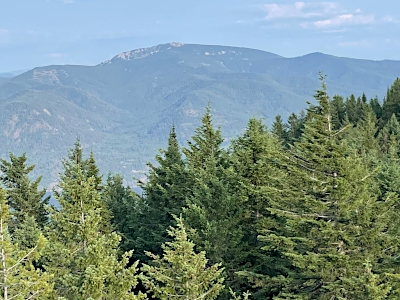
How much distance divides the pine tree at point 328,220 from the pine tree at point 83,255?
210 inches

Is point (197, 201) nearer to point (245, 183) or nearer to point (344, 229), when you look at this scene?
point (245, 183)

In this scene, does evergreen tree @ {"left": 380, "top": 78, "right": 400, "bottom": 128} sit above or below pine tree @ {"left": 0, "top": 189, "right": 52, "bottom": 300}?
Result: above

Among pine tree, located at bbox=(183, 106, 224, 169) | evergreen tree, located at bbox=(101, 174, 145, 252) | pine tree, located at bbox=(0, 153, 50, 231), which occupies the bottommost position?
evergreen tree, located at bbox=(101, 174, 145, 252)

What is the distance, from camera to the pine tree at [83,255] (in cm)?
1390

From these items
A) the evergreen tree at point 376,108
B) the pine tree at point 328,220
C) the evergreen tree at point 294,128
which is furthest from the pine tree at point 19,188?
the evergreen tree at point 376,108

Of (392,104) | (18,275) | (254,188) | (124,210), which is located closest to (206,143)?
(254,188)

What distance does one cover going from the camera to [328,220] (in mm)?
16672

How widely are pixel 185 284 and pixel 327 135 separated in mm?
7026

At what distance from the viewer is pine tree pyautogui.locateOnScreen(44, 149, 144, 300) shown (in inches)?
547

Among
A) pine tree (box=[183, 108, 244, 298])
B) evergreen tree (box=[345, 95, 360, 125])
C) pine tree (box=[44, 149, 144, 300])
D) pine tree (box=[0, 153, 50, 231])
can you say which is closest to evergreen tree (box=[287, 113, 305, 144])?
evergreen tree (box=[345, 95, 360, 125])

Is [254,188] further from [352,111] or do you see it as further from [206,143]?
[352,111]

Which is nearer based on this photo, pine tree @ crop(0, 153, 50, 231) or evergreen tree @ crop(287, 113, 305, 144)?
pine tree @ crop(0, 153, 50, 231)

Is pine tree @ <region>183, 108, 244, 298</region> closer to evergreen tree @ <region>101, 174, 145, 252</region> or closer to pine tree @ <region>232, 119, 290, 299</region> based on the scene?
pine tree @ <region>232, 119, 290, 299</region>

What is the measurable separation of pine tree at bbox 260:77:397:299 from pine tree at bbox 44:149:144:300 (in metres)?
5.33
